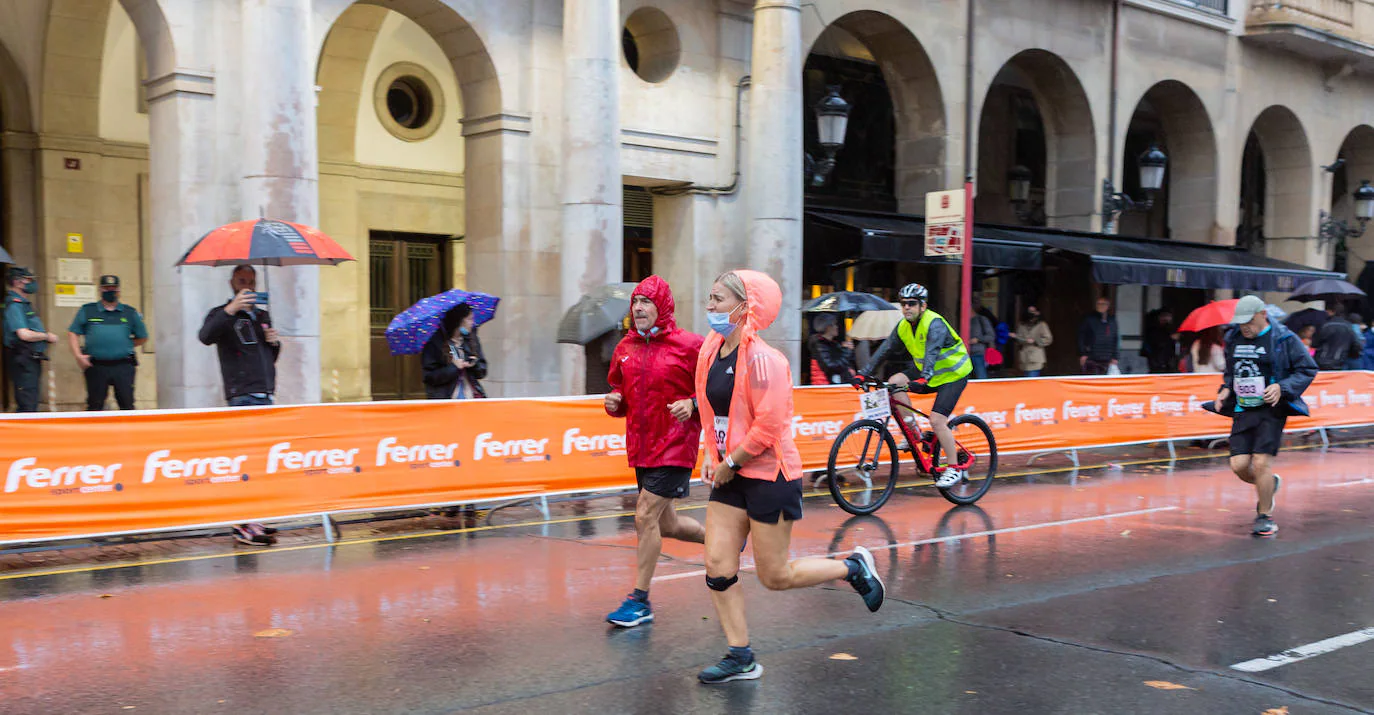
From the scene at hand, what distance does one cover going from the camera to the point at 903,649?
5977mm

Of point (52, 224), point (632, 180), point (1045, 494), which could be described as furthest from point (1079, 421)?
point (52, 224)

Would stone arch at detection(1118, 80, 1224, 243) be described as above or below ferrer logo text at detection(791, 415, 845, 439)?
above

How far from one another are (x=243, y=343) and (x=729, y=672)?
5.55 m

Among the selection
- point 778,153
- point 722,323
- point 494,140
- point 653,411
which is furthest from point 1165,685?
point 778,153

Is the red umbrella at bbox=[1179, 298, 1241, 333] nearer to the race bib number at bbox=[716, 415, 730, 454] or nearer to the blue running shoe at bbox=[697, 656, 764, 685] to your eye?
the race bib number at bbox=[716, 415, 730, 454]

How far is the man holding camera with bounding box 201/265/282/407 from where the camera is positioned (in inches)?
361

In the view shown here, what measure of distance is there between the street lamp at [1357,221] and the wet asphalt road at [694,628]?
19.5 metres

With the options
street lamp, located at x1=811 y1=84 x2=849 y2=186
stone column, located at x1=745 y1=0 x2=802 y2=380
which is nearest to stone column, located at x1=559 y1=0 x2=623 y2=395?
stone column, located at x1=745 y1=0 x2=802 y2=380

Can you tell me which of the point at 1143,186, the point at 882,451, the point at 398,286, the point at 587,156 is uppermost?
the point at 1143,186

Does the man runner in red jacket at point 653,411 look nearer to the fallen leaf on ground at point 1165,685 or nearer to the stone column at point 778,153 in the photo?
the fallen leaf on ground at point 1165,685

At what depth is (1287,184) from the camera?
28.3 m

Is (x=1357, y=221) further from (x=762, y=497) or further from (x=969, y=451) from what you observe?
(x=762, y=497)

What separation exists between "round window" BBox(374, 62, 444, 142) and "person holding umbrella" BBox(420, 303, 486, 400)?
31.5 ft

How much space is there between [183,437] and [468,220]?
8.05 m
